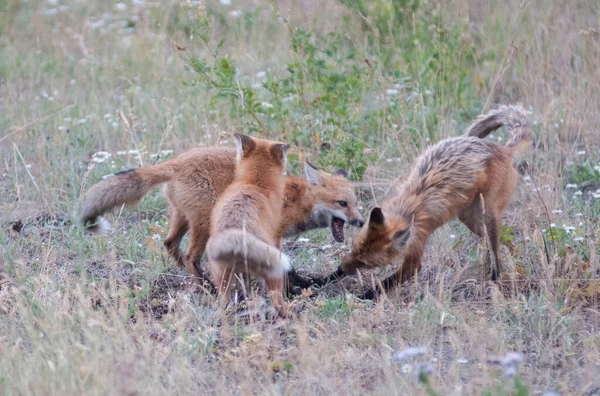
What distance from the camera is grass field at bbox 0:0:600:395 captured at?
15.0 ft

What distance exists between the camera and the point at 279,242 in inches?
259

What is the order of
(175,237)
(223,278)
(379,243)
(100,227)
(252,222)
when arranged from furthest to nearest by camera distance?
(175,237) → (100,227) → (379,243) → (223,278) → (252,222)

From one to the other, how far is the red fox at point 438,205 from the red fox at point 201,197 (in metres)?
0.56

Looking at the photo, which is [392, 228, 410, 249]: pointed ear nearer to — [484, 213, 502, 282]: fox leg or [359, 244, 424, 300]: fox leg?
[359, 244, 424, 300]: fox leg

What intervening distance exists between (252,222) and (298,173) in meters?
2.60

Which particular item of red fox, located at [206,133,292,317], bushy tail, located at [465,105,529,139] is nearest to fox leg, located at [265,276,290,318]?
red fox, located at [206,133,292,317]

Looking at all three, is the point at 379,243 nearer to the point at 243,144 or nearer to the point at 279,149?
the point at 279,149

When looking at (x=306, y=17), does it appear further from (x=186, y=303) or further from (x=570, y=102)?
(x=186, y=303)

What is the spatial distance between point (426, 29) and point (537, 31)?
4.51 feet

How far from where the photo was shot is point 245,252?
16.6ft

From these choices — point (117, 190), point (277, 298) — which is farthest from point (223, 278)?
point (117, 190)

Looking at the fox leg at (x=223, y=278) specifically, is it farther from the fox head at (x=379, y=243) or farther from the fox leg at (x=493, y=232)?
the fox leg at (x=493, y=232)

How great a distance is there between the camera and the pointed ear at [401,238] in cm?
597

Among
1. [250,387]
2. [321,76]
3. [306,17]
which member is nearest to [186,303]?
[250,387]
